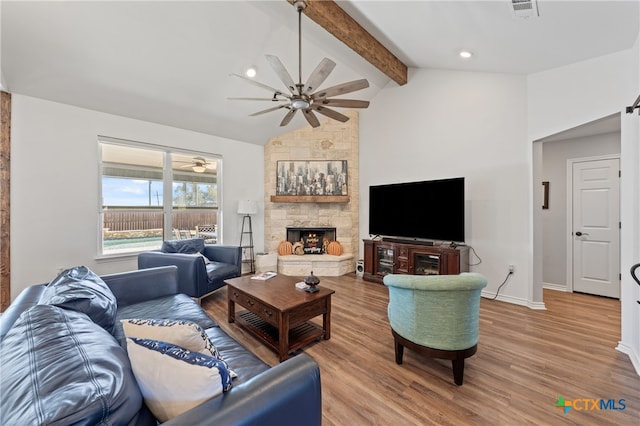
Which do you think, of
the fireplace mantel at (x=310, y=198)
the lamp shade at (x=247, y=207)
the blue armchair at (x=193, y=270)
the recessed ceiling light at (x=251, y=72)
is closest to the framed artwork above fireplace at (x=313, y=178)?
the fireplace mantel at (x=310, y=198)

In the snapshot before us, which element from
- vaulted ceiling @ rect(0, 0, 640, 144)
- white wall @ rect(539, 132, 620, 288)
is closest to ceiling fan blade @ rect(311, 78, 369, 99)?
vaulted ceiling @ rect(0, 0, 640, 144)

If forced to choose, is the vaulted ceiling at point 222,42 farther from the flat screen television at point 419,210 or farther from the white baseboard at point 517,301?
the white baseboard at point 517,301

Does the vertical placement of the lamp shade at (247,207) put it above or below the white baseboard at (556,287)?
above

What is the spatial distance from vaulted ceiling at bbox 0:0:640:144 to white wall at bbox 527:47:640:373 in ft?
0.53

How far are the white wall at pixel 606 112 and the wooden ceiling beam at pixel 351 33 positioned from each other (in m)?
1.87

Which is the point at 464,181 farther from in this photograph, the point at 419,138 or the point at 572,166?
the point at 572,166

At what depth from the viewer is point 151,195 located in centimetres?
442

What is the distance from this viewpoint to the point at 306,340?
246 cm

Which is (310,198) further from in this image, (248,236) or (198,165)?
(198,165)

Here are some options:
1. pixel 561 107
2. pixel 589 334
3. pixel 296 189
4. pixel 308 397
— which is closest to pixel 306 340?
pixel 308 397

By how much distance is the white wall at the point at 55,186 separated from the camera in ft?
10.5

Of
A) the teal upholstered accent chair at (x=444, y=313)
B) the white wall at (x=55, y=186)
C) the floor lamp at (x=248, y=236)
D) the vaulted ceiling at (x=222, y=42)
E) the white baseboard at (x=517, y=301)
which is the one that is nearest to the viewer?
the teal upholstered accent chair at (x=444, y=313)

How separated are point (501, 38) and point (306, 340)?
3.69 meters

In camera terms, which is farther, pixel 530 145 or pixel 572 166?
pixel 572 166
